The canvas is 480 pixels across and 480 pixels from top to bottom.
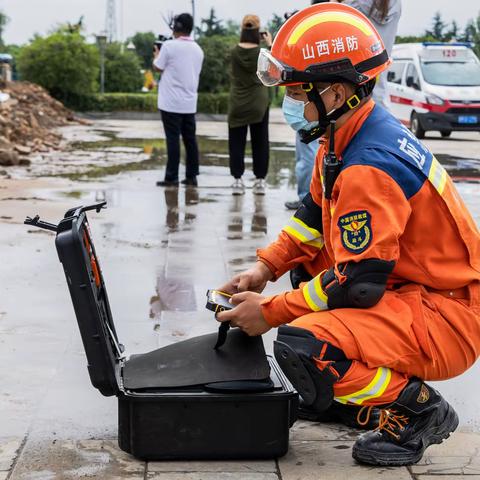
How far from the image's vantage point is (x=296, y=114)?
3.50 meters

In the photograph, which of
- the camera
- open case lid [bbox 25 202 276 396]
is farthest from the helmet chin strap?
the camera

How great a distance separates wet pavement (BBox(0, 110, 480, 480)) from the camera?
11.2 ft

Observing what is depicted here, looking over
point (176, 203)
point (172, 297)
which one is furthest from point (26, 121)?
point (172, 297)

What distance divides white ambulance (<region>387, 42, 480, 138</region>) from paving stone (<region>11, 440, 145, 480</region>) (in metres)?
17.4

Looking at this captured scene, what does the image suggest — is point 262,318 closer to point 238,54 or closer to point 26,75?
point 238,54

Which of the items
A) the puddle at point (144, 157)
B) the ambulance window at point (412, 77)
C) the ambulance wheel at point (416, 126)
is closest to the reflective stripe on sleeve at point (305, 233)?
the puddle at point (144, 157)

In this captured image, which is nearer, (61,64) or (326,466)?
(326,466)

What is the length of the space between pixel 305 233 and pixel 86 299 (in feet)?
3.25

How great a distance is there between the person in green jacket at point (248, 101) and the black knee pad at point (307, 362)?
22.6ft

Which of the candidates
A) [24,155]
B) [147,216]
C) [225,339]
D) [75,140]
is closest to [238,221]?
[147,216]

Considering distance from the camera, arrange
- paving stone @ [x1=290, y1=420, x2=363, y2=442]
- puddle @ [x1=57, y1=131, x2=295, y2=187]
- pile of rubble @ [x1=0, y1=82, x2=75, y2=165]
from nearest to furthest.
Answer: paving stone @ [x1=290, y1=420, x2=363, y2=442] → puddle @ [x1=57, y1=131, x2=295, y2=187] → pile of rubble @ [x1=0, y1=82, x2=75, y2=165]

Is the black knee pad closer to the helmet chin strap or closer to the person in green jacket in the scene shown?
the helmet chin strap

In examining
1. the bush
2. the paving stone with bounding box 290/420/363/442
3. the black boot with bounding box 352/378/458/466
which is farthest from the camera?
the bush

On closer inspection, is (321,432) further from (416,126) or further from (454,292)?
(416,126)
